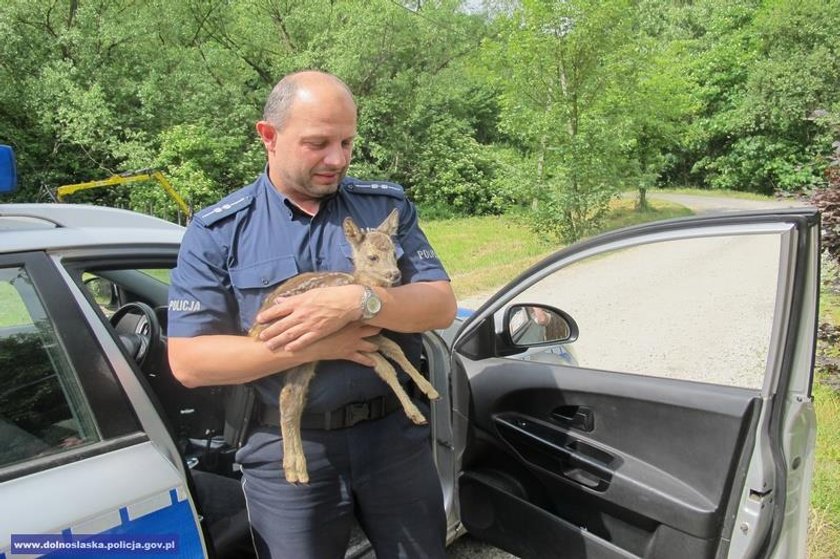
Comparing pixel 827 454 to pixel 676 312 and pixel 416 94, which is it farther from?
pixel 416 94

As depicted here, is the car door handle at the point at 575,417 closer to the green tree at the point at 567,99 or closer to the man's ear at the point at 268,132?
the man's ear at the point at 268,132

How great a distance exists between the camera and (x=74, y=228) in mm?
1891

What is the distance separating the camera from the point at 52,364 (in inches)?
64.7

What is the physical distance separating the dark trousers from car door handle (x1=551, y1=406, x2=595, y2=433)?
683mm

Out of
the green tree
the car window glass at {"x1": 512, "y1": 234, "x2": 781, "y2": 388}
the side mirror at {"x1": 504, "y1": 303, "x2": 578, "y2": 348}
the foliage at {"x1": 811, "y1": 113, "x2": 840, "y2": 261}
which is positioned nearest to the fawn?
the side mirror at {"x1": 504, "y1": 303, "x2": 578, "y2": 348}

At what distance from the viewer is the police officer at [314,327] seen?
1467mm

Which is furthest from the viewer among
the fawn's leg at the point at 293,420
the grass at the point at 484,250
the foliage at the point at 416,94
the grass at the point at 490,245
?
the foliage at the point at 416,94

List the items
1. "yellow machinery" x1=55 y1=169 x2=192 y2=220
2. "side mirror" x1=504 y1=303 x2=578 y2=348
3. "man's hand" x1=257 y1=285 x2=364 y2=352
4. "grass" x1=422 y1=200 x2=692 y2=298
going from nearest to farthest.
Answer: "man's hand" x1=257 y1=285 x2=364 y2=352 → "side mirror" x1=504 y1=303 x2=578 y2=348 → "yellow machinery" x1=55 y1=169 x2=192 y2=220 → "grass" x1=422 y1=200 x2=692 y2=298

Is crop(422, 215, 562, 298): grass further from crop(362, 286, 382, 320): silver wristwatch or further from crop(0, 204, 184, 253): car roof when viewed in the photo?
crop(362, 286, 382, 320): silver wristwatch

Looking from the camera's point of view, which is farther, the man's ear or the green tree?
the green tree

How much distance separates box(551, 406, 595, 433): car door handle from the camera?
2176mm

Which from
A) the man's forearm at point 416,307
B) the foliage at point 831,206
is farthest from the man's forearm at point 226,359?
the foliage at point 831,206

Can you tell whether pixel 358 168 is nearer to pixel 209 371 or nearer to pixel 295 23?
pixel 295 23

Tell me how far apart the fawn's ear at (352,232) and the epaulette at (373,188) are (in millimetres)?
185
